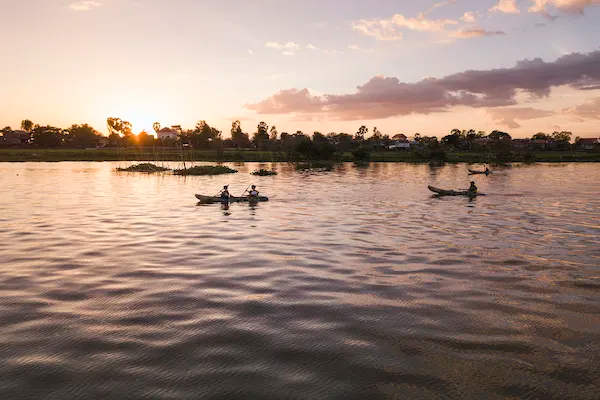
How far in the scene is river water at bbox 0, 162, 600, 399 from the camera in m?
8.45

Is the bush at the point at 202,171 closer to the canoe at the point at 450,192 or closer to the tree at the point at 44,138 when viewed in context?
the canoe at the point at 450,192

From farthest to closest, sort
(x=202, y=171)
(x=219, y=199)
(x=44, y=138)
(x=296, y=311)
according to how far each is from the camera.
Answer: (x=44, y=138) → (x=202, y=171) → (x=219, y=199) → (x=296, y=311)

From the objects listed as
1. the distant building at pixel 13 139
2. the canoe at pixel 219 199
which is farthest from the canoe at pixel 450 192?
the distant building at pixel 13 139

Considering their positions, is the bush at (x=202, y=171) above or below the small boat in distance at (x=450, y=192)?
above

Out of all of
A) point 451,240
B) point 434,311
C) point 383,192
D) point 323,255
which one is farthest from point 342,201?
point 434,311

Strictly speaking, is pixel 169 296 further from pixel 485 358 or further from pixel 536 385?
pixel 536 385

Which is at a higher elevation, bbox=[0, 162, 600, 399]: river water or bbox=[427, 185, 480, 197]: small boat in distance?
bbox=[427, 185, 480, 197]: small boat in distance

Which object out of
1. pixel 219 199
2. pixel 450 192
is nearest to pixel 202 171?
pixel 219 199

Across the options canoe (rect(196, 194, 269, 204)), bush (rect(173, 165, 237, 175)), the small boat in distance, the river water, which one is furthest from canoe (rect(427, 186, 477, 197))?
bush (rect(173, 165, 237, 175))

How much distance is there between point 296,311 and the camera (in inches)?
481

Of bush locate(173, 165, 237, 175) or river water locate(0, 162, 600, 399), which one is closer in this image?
river water locate(0, 162, 600, 399)

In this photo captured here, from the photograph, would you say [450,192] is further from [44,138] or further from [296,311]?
[44,138]

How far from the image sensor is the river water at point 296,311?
8445 mm

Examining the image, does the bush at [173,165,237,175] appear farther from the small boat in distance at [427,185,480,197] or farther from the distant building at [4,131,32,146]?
the distant building at [4,131,32,146]
